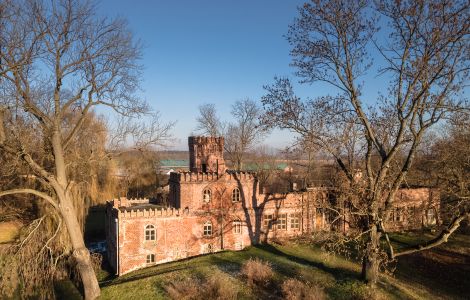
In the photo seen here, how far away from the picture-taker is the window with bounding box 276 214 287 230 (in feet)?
94.3

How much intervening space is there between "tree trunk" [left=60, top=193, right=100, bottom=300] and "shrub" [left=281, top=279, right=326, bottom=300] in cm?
884

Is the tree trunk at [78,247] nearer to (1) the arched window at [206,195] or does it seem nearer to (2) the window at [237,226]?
(1) the arched window at [206,195]

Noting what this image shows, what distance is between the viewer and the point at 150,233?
80.0 ft

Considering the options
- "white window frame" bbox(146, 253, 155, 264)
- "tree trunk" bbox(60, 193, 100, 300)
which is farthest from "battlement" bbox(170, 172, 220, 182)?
"tree trunk" bbox(60, 193, 100, 300)

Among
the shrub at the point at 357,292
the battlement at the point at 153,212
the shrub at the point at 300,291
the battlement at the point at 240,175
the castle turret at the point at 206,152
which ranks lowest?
the shrub at the point at 357,292

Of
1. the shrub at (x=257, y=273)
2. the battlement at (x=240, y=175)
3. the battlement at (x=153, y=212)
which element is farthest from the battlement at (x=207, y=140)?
the shrub at (x=257, y=273)

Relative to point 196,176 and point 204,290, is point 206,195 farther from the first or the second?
point 204,290

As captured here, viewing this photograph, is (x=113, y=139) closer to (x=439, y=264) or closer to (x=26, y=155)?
(x=26, y=155)

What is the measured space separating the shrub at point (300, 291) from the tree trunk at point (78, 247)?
29.0 ft

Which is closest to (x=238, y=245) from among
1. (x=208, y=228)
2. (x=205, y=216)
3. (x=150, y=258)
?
(x=208, y=228)

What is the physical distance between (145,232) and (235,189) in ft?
23.3

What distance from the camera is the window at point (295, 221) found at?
2920 centimetres

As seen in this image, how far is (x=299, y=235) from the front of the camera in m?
29.2

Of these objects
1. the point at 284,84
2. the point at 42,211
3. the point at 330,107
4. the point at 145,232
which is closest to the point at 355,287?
the point at 330,107
